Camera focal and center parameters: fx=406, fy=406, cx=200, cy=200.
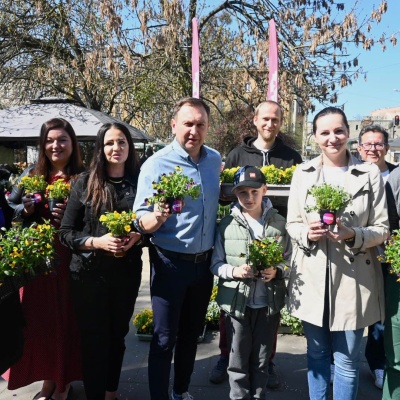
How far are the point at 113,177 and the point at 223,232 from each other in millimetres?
835

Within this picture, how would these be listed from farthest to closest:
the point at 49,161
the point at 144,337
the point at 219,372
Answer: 1. the point at 144,337
2. the point at 219,372
3. the point at 49,161

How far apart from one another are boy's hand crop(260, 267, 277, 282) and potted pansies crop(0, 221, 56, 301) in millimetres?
1249

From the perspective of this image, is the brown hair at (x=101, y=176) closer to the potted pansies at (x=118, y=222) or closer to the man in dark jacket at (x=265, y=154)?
the potted pansies at (x=118, y=222)

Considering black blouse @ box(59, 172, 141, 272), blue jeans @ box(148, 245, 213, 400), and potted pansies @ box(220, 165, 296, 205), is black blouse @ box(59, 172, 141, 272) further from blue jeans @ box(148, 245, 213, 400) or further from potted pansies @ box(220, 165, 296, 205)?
potted pansies @ box(220, 165, 296, 205)

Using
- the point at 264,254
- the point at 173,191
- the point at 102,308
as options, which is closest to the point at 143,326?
the point at 102,308

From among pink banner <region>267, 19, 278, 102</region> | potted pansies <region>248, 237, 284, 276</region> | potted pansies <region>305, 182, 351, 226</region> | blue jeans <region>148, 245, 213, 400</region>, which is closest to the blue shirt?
blue jeans <region>148, 245, 213, 400</region>

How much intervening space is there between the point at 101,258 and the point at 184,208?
2.06ft

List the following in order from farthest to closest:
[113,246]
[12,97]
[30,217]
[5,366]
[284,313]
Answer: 1. [12,97]
2. [284,313]
3. [30,217]
4. [113,246]
5. [5,366]

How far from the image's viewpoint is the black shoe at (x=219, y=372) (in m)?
3.35

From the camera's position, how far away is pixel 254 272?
8.05ft

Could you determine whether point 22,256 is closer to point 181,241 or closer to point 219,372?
point 181,241

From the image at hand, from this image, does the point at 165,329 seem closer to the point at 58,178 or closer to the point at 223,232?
the point at 223,232

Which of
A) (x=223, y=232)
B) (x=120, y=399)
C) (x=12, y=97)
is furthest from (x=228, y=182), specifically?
(x=12, y=97)

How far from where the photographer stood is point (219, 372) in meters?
3.38
